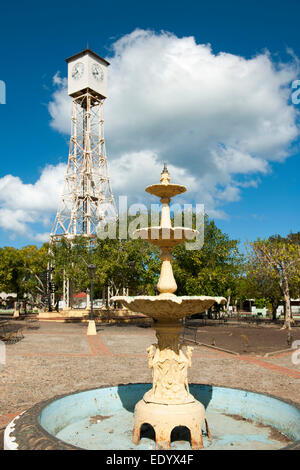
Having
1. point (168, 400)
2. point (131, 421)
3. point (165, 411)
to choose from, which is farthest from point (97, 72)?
point (165, 411)

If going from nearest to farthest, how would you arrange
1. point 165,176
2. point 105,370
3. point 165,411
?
point 165,411, point 165,176, point 105,370

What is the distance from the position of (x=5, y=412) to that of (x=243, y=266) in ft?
75.7

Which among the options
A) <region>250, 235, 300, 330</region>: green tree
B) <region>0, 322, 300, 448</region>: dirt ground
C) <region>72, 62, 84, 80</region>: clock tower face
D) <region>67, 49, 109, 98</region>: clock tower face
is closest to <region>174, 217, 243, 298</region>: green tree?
<region>250, 235, 300, 330</region>: green tree

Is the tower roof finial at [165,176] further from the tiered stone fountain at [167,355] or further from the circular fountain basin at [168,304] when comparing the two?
the circular fountain basin at [168,304]

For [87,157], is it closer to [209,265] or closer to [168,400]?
[209,265]

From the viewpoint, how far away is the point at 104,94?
49.1m

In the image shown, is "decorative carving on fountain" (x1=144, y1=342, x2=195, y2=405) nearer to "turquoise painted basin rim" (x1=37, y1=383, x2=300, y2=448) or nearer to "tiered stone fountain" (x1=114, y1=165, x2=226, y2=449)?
"tiered stone fountain" (x1=114, y1=165, x2=226, y2=449)

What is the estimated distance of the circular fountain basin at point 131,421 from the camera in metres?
5.17

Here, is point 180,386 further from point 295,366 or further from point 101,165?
point 101,165

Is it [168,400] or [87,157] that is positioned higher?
[87,157]

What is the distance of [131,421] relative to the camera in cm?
632

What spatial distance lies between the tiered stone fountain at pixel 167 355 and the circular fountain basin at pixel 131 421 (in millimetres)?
380

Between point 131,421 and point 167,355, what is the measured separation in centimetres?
173

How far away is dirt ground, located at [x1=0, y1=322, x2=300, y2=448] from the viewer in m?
8.67
